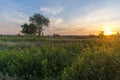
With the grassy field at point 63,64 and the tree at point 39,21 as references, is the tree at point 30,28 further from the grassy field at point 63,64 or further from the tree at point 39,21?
the grassy field at point 63,64

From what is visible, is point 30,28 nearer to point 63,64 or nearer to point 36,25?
point 36,25

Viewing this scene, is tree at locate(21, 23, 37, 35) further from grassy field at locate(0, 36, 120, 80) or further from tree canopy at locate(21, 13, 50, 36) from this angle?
grassy field at locate(0, 36, 120, 80)

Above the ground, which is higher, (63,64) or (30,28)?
(30,28)

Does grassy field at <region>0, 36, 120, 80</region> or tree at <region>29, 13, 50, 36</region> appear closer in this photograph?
grassy field at <region>0, 36, 120, 80</region>

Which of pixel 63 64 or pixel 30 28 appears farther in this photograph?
pixel 30 28

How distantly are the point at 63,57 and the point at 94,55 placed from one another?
10.0ft

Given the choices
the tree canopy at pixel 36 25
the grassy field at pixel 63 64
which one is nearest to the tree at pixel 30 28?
the tree canopy at pixel 36 25

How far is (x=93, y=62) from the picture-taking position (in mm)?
8633

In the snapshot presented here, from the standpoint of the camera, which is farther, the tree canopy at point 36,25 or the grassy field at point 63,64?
the tree canopy at point 36,25

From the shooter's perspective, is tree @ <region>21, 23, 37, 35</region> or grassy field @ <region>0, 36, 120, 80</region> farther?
tree @ <region>21, 23, 37, 35</region>


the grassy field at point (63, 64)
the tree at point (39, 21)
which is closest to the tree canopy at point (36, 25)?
the tree at point (39, 21)

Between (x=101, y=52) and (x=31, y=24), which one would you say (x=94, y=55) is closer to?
(x=101, y=52)

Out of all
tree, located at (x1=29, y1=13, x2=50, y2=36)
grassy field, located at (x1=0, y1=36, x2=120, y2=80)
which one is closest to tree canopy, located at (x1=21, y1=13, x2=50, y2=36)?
tree, located at (x1=29, y1=13, x2=50, y2=36)

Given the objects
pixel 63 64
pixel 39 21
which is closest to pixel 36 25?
pixel 39 21
